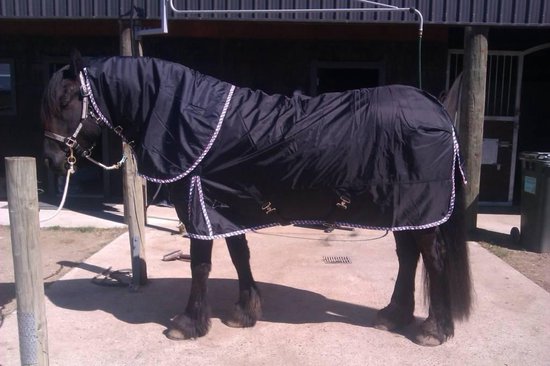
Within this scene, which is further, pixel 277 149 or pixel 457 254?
pixel 457 254

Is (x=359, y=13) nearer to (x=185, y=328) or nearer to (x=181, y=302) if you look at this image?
(x=181, y=302)

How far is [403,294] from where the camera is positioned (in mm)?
3914

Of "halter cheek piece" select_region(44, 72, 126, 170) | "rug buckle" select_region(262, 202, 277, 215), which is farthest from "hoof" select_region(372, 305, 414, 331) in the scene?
"halter cheek piece" select_region(44, 72, 126, 170)

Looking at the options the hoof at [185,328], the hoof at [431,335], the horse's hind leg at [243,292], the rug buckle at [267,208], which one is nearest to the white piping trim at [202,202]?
the rug buckle at [267,208]

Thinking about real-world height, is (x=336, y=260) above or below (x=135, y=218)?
below

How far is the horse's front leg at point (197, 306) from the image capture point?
12.0 ft

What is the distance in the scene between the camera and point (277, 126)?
3410 mm

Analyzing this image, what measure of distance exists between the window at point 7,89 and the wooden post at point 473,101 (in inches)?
266

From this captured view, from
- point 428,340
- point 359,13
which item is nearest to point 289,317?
point 428,340

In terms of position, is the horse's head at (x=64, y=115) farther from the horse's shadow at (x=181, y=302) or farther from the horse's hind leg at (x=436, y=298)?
the horse's hind leg at (x=436, y=298)

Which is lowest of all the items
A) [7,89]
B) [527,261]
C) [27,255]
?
[527,261]

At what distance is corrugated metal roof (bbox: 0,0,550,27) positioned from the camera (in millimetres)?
6434

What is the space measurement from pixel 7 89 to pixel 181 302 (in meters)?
6.07

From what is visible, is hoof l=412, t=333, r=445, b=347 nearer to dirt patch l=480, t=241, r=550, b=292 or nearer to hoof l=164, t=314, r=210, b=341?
hoof l=164, t=314, r=210, b=341
